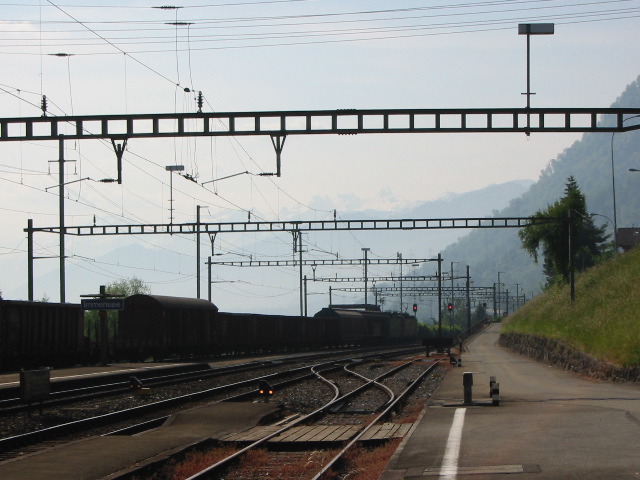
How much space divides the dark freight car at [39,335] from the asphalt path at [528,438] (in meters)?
15.9

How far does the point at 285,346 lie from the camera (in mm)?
65000

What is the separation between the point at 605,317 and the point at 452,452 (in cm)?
2403

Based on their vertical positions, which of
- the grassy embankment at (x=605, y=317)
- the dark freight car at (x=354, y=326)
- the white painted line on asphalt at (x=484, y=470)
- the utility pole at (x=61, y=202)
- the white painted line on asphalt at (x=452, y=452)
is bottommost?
the dark freight car at (x=354, y=326)

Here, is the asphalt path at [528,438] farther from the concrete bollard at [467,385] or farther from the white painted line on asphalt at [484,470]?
the concrete bollard at [467,385]

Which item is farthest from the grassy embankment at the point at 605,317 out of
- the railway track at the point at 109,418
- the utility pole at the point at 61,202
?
the utility pole at the point at 61,202

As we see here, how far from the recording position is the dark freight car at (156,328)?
1692 inches

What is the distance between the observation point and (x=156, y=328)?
44.0 m

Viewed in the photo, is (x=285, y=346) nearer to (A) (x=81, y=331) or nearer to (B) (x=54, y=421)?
(A) (x=81, y=331)

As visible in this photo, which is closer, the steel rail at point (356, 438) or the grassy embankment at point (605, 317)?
the steel rail at point (356, 438)

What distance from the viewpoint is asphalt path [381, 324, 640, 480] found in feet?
35.9

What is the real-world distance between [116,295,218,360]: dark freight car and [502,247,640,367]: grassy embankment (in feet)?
56.7

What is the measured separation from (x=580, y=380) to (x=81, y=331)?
20462 millimetres

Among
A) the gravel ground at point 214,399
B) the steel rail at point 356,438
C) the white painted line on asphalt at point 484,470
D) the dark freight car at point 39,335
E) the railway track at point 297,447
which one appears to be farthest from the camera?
the dark freight car at point 39,335

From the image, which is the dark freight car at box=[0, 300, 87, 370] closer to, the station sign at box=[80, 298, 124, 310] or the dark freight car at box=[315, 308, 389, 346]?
the station sign at box=[80, 298, 124, 310]
